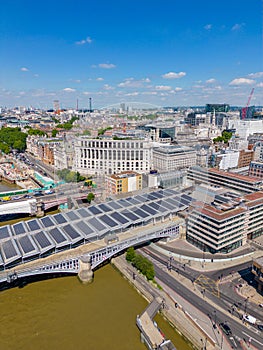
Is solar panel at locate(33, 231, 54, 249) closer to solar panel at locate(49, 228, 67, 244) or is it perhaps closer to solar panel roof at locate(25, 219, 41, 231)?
solar panel at locate(49, 228, 67, 244)

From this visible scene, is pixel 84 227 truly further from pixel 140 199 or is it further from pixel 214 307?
pixel 214 307

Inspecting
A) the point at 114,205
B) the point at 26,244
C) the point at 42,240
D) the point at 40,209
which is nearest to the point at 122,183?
the point at 114,205

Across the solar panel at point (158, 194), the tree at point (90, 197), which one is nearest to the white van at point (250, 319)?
the solar panel at point (158, 194)

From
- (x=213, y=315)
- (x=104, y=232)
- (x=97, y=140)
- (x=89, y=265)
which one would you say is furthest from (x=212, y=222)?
(x=97, y=140)

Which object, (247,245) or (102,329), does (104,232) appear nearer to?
(102,329)

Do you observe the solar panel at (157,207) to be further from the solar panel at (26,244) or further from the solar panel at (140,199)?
the solar panel at (26,244)

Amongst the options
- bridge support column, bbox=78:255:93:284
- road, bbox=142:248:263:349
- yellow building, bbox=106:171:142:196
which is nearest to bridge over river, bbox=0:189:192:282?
bridge support column, bbox=78:255:93:284
